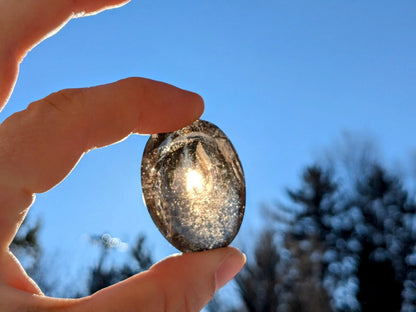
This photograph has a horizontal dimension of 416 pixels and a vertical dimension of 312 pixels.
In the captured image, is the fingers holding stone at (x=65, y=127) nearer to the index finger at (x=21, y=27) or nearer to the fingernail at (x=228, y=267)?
the index finger at (x=21, y=27)

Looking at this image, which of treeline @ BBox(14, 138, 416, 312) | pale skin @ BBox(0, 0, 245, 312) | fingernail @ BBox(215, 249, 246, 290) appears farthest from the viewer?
treeline @ BBox(14, 138, 416, 312)

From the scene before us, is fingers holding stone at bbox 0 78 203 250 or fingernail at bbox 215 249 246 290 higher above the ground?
fingers holding stone at bbox 0 78 203 250

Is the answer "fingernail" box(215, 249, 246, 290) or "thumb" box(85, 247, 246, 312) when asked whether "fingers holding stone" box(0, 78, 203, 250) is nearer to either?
"thumb" box(85, 247, 246, 312)

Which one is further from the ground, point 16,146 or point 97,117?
point 97,117

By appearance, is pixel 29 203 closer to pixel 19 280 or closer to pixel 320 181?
pixel 19 280

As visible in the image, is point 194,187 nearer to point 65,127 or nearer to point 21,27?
point 65,127

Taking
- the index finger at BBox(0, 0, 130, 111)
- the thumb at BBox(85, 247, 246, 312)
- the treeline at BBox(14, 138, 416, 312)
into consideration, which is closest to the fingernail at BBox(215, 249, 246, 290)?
the thumb at BBox(85, 247, 246, 312)

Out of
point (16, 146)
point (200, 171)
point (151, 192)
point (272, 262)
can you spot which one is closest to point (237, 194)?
point (200, 171)

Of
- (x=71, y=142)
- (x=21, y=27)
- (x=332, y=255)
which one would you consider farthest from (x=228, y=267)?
(x=332, y=255)
